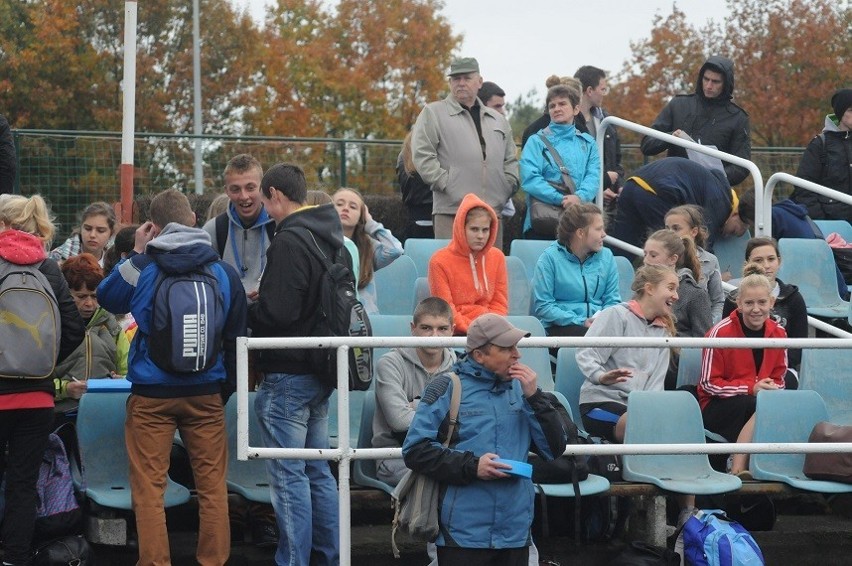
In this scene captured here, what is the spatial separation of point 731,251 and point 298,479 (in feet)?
17.2

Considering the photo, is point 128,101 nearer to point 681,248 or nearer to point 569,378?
point 569,378

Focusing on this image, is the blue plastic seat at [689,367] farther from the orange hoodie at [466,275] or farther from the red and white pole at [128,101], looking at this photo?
the red and white pole at [128,101]

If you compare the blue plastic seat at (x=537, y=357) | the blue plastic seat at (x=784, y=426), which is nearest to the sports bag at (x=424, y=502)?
the blue plastic seat at (x=537, y=357)

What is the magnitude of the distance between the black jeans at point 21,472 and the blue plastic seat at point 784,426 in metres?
3.49

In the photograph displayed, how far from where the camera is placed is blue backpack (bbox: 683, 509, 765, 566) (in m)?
6.83

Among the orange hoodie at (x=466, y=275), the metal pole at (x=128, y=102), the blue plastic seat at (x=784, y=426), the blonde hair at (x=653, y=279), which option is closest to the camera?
the blue plastic seat at (x=784, y=426)

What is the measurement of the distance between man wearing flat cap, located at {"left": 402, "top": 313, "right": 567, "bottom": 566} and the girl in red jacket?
2.20 metres

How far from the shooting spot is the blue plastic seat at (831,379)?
319 inches

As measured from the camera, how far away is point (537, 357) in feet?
25.8

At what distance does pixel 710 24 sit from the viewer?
108 feet

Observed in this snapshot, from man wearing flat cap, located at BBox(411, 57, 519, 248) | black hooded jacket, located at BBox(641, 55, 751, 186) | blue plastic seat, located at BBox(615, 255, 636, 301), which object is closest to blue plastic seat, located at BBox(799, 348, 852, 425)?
blue plastic seat, located at BBox(615, 255, 636, 301)

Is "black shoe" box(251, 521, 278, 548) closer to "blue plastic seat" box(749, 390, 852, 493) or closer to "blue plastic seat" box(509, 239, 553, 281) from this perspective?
"blue plastic seat" box(749, 390, 852, 493)

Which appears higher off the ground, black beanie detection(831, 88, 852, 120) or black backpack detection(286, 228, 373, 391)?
black beanie detection(831, 88, 852, 120)

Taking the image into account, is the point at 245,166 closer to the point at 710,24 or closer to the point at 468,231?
the point at 468,231
